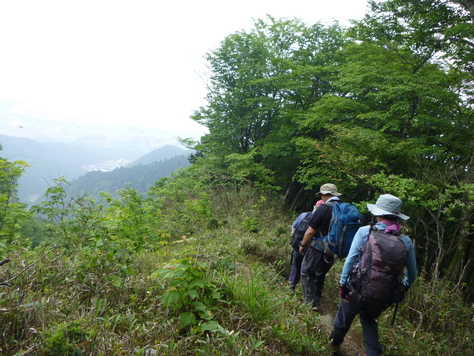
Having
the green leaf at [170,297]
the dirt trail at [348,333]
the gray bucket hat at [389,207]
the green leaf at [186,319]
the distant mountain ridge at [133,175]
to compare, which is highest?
the gray bucket hat at [389,207]

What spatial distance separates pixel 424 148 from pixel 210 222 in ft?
20.5

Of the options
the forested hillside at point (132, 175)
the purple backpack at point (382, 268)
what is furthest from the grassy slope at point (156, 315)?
the forested hillside at point (132, 175)

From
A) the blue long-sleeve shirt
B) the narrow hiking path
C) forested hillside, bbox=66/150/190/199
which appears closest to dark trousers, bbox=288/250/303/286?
the narrow hiking path

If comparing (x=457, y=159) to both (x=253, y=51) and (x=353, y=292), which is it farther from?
(x=253, y=51)

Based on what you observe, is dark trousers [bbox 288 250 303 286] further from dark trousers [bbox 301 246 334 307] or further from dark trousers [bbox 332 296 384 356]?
dark trousers [bbox 332 296 384 356]

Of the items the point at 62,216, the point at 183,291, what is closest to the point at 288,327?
the point at 183,291

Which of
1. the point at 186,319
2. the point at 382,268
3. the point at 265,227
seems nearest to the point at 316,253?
the point at 382,268

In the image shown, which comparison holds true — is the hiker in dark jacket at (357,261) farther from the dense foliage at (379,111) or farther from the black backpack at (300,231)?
the dense foliage at (379,111)

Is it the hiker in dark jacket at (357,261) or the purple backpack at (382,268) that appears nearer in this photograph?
the purple backpack at (382,268)

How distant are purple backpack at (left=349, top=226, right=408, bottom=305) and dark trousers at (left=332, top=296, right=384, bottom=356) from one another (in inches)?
6.0

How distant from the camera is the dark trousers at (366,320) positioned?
2.76 metres

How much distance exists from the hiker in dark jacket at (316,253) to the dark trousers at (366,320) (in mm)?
788

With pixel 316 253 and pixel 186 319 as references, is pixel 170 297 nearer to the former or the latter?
pixel 186 319

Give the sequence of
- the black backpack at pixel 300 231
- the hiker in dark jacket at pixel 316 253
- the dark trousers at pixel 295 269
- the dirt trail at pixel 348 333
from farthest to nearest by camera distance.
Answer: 1. the dark trousers at pixel 295 269
2. the black backpack at pixel 300 231
3. the hiker in dark jacket at pixel 316 253
4. the dirt trail at pixel 348 333
